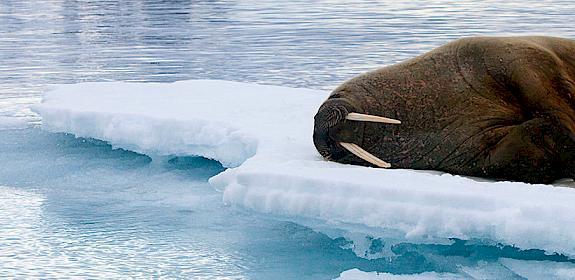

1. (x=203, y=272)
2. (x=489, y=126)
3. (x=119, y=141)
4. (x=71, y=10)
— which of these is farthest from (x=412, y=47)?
(x=71, y=10)

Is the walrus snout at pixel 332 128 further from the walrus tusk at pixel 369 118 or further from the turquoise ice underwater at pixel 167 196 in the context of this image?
the turquoise ice underwater at pixel 167 196

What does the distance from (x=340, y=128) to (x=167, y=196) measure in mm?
1096

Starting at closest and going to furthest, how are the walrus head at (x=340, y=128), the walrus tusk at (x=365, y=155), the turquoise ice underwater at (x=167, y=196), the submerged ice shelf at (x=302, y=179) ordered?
the submerged ice shelf at (x=302, y=179) → the turquoise ice underwater at (x=167, y=196) → the walrus tusk at (x=365, y=155) → the walrus head at (x=340, y=128)

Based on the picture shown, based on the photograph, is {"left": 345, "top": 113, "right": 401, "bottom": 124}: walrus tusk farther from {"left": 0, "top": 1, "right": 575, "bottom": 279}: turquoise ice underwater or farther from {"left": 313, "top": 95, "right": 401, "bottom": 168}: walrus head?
{"left": 0, "top": 1, "right": 575, "bottom": 279}: turquoise ice underwater

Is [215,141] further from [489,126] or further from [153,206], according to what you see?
[489,126]

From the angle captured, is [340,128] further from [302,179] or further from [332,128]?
[302,179]

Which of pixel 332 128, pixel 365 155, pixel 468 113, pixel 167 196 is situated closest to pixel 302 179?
pixel 365 155

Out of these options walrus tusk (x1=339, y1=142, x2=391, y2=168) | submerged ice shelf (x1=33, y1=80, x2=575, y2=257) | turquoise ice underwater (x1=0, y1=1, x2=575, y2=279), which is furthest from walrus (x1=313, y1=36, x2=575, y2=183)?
turquoise ice underwater (x1=0, y1=1, x2=575, y2=279)

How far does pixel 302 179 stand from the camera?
5090mm

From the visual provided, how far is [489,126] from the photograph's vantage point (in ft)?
18.0

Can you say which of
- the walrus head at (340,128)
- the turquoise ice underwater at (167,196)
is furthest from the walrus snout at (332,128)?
the turquoise ice underwater at (167,196)

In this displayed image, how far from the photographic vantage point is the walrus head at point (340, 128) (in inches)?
223

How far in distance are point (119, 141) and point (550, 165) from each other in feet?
10.1

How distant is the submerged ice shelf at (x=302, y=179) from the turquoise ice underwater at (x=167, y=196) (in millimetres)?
129
